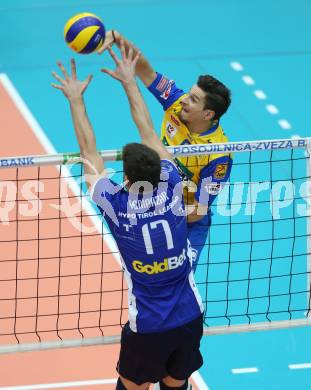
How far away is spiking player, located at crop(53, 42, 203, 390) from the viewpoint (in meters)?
5.75

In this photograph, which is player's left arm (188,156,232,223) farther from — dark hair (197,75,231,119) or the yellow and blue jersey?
dark hair (197,75,231,119)

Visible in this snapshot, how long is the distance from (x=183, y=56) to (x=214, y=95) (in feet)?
21.7

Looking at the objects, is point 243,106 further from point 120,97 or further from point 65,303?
point 65,303

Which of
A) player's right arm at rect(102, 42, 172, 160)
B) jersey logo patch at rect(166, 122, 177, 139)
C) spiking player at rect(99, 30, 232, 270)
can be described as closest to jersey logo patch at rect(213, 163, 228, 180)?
spiking player at rect(99, 30, 232, 270)

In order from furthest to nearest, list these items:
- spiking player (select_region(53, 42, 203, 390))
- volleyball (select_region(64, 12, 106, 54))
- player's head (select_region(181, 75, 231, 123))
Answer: player's head (select_region(181, 75, 231, 123)) < volleyball (select_region(64, 12, 106, 54)) < spiking player (select_region(53, 42, 203, 390))

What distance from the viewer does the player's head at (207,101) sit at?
7488 mm

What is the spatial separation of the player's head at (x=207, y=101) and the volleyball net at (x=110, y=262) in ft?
2.10

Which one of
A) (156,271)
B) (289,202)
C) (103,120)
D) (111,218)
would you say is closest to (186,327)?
(156,271)

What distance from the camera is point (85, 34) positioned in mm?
7051

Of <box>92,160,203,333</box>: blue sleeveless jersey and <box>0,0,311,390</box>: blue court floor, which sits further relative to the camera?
<box>0,0,311,390</box>: blue court floor

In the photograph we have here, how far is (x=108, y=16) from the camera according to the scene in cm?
1510

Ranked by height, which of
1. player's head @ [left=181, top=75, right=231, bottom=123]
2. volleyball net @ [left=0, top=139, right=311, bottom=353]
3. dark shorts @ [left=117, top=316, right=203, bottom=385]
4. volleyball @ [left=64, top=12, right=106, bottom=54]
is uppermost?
volleyball @ [left=64, top=12, right=106, bottom=54]

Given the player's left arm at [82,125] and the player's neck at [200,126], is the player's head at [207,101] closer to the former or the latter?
the player's neck at [200,126]

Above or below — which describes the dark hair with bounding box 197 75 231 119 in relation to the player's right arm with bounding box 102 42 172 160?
above
